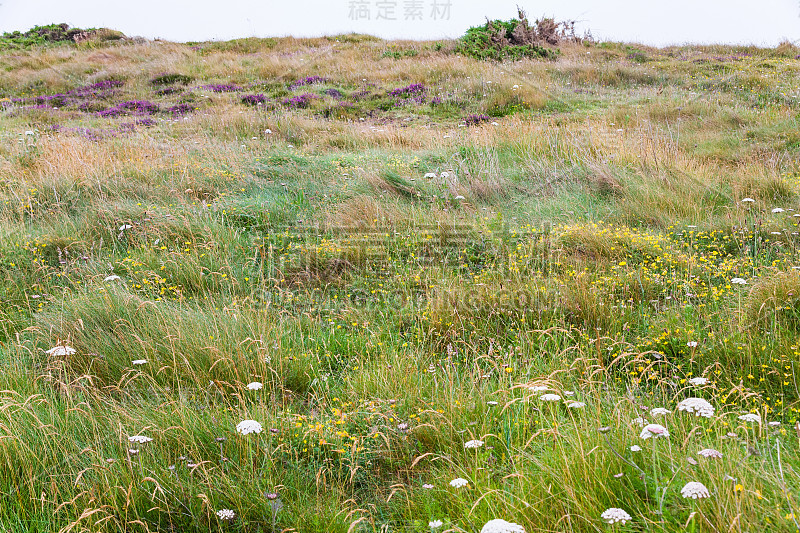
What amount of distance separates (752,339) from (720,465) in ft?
5.46

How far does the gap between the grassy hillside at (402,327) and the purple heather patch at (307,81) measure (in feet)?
20.1

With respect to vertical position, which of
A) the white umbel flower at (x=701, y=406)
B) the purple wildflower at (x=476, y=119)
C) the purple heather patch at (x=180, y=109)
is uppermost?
the purple heather patch at (x=180, y=109)

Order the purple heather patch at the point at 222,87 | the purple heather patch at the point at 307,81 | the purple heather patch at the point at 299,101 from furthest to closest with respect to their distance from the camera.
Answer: the purple heather patch at the point at 307,81 < the purple heather patch at the point at 222,87 < the purple heather patch at the point at 299,101

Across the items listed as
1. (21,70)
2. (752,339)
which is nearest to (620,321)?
(752,339)

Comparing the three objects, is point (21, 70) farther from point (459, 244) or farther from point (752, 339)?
point (752, 339)

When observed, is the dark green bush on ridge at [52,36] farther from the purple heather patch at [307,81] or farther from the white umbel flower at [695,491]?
the white umbel flower at [695,491]

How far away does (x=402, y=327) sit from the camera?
374 centimetres

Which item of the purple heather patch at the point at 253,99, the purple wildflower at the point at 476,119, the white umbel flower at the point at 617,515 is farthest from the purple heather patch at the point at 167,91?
the white umbel flower at the point at 617,515

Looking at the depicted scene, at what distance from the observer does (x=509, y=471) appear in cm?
207

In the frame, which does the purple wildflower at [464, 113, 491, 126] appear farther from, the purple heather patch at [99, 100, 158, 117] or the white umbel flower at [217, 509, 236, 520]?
the white umbel flower at [217, 509, 236, 520]

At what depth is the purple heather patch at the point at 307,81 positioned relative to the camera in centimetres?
1606

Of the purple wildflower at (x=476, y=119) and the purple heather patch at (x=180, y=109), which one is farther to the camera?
the purple heather patch at (x=180, y=109)

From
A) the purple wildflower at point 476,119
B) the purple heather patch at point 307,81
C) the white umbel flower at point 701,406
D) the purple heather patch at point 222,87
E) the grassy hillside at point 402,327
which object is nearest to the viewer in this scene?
the white umbel flower at point 701,406

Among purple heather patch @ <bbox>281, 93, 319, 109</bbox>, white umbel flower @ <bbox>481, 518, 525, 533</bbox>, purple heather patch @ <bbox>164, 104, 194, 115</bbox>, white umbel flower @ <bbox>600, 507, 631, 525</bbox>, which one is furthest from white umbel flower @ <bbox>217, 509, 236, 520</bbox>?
purple heather patch @ <bbox>164, 104, 194, 115</bbox>
